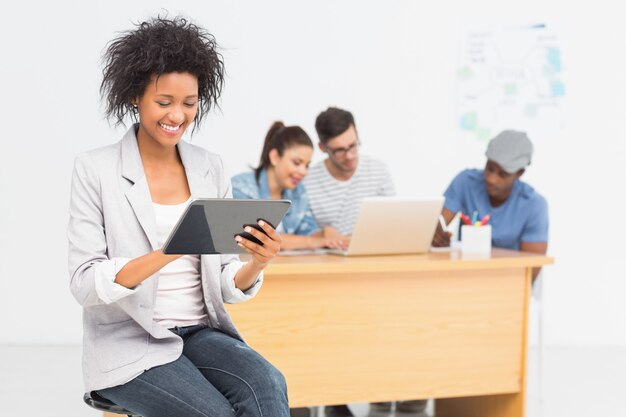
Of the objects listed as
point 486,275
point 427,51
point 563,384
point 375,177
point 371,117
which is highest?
point 427,51

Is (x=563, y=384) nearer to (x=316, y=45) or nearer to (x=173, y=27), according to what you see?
(x=316, y=45)

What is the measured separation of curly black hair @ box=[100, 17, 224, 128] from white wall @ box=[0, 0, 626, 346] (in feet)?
9.89

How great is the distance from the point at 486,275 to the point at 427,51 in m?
2.24

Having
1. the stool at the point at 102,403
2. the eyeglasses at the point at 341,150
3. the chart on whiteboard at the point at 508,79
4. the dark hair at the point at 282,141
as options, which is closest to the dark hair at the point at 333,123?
the eyeglasses at the point at 341,150

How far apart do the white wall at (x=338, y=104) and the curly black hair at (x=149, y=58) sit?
3014mm

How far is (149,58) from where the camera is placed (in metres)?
1.82

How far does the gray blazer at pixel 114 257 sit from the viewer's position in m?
1.77

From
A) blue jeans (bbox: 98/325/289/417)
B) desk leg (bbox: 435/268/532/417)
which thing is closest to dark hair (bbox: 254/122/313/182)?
desk leg (bbox: 435/268/532/417)

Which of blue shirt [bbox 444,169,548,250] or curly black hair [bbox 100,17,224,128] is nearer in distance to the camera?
curly black hair [bbox 100,17,224,128]

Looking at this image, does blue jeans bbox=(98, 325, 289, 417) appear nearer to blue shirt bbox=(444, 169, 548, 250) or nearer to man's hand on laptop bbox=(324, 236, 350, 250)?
man's hand on laptop bbox=(324, 236, 350, 250)

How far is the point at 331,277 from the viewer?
2984 millimetres

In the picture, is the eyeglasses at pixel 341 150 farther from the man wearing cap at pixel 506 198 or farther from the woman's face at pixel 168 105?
the woman's face at pixel 168 105

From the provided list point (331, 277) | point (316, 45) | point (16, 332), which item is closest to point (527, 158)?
point (331, 277)

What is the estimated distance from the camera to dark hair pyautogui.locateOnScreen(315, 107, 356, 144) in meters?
3.70
